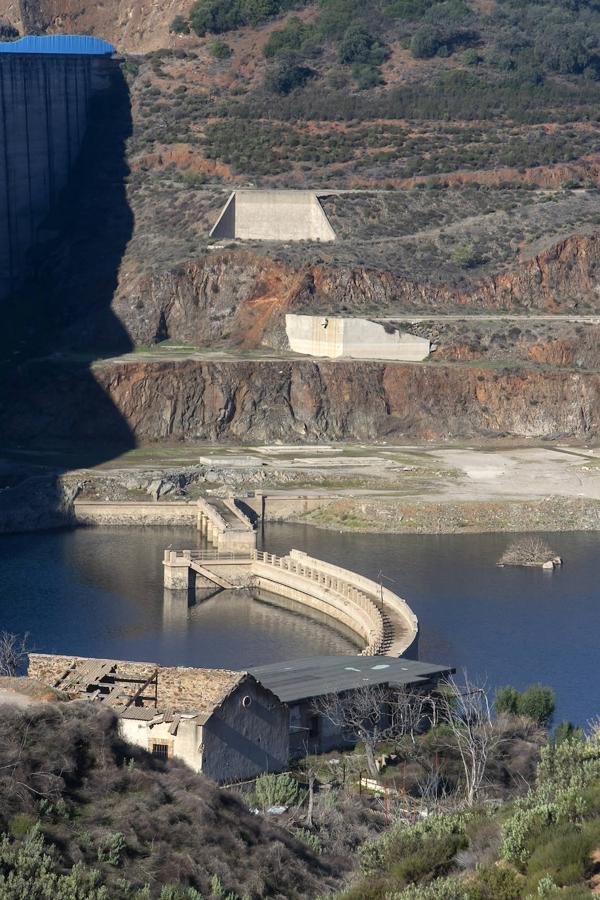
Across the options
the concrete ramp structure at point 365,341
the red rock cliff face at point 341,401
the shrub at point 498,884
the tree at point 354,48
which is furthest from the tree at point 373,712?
the tree at point 354,48

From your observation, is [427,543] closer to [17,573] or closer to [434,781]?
[17,573]

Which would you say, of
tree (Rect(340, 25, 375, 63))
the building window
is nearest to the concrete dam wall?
tree (Rect(340, 25, 375, 63))

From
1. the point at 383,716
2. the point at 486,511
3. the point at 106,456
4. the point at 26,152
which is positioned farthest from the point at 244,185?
the point at 383,716

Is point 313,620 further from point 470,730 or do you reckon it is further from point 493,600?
point 470,730

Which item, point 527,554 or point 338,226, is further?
point 338,226

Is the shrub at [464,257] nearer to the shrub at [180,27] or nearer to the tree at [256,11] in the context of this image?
the tree at [256,11]

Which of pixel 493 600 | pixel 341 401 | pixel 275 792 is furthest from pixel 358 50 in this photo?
pixel 275 792

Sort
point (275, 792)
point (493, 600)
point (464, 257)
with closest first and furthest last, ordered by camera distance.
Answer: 1. point (275, 792)
2. point (493, 600)
3. point (464, 257)
